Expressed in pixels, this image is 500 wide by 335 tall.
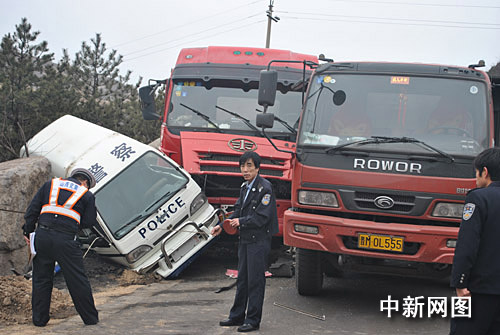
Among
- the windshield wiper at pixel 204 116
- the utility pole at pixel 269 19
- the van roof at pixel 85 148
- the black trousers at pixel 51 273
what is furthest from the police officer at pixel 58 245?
the utility pole at pixel 269 19

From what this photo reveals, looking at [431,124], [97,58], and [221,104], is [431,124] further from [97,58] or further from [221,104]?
[97,58]

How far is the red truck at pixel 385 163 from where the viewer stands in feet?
19.9

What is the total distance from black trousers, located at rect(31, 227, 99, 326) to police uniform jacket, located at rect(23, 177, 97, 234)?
0.25 ft

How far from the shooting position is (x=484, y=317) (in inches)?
149

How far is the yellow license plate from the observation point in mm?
6031

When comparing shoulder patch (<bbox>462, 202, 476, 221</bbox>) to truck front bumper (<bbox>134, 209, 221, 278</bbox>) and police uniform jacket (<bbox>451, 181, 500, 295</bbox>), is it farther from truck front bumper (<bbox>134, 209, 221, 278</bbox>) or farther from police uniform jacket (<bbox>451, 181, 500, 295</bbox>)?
truck front bumper (<bbox>134, 209, 221, 278</bbox>)

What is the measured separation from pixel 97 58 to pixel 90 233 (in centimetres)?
1972

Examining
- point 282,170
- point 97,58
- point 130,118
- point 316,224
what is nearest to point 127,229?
point 282,170

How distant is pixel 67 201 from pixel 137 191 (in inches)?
104

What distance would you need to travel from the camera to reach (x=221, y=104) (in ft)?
32.8

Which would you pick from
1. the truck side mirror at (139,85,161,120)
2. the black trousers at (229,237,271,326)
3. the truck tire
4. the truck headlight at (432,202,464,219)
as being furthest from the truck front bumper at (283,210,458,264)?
the truck side mirror at (139,85,161,120)

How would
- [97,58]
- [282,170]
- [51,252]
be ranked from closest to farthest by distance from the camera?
[51,252] < [282,170] < [97,58]

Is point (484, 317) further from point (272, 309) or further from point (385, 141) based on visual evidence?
point (272, 309)
